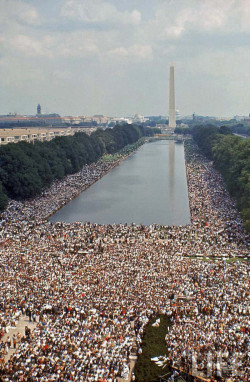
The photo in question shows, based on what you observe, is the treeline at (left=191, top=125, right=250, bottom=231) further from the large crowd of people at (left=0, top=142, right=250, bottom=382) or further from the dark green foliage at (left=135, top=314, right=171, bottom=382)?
the dark green foliage at (left=135, top=314, right=171, bottom=382)

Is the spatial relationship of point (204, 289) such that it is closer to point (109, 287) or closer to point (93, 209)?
point (109, 287)

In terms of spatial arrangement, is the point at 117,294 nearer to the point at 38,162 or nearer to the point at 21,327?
the point at 21,327

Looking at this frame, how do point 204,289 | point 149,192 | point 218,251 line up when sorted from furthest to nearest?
point 149,192, point 218,251, point 204,289

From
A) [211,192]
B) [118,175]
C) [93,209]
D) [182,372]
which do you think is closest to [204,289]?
[182,372]

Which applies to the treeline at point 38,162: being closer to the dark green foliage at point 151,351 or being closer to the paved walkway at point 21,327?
the paved walkway at point 21,327

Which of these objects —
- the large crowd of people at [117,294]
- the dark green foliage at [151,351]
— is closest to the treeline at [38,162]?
the large crowd of people at [117,294]

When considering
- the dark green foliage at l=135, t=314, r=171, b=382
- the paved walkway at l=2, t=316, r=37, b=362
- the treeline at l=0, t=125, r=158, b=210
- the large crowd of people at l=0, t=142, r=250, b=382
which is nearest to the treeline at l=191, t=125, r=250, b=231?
the large crowd of people at l=0, t=142, r=250, b=382
